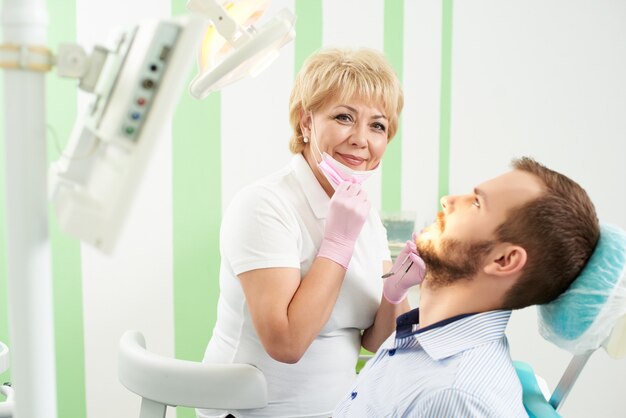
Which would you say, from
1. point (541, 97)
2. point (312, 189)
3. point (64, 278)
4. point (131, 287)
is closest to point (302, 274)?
point (312, 189)

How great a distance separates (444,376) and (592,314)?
0.27 meters

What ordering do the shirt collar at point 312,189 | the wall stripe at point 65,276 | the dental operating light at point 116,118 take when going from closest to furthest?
the dental operating light at point 116,118 → the shirt collar at point 312,189 → the wall stripe at point 65,276

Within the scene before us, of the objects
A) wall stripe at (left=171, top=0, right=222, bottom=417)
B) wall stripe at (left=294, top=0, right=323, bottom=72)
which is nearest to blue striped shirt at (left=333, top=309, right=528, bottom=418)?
wall stripe at (left=171, top=0, right=222, bottom=417)

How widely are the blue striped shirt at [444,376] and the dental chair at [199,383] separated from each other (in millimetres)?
184

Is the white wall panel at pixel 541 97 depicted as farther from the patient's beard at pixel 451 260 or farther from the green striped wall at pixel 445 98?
the patient's beard at pixel 451 260

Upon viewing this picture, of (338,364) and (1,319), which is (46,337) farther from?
(1,319)

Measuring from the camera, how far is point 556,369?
302 cm

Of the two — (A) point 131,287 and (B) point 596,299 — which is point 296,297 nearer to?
(B) point 596,299

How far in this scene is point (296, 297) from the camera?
142cm

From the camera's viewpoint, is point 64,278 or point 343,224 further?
point 64,278

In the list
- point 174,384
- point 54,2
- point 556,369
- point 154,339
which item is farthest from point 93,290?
point 556,369

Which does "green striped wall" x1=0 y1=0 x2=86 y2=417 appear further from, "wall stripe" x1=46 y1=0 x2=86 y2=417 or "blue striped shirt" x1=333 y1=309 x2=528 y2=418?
"blue striped shirt" x1=333 y1=309 x2=528 y2=418

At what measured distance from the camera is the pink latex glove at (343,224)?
1471 millimetres

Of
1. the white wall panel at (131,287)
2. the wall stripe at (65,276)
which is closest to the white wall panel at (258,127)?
the white wall panel at (131,287)
